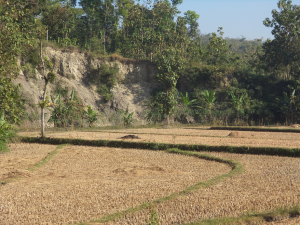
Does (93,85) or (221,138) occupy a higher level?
(93,85)

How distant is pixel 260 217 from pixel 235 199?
794 mm

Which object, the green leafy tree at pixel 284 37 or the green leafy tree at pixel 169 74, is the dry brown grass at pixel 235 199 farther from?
the green leafy tree at pixel 284 37

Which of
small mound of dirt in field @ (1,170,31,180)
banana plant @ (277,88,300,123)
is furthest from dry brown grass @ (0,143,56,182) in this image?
banana plant @ (277,88,300,123)

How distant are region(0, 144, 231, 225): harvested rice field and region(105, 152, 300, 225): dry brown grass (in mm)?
507

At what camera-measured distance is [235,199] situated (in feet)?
16.4

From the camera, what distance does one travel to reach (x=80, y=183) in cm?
627

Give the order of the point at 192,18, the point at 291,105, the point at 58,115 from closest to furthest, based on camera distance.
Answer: the point at 58,115, the point at 291,105, the point at 192,18

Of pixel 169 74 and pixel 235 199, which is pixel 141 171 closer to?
pixel 235 199

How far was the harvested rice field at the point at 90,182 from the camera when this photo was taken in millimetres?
4684

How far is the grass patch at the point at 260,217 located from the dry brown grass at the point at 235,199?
15cm

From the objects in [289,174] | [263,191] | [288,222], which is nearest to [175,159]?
[289,174]

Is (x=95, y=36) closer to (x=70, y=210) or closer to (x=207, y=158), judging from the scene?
(x=207, y=158)

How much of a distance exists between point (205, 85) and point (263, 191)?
75.9ft

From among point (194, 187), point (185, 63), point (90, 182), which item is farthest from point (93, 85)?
point (194, 187)
